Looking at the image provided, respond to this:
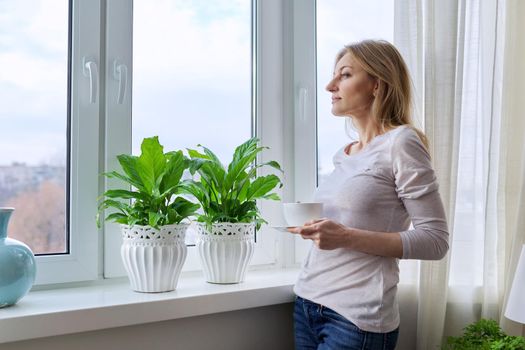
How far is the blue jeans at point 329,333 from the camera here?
4.97ft

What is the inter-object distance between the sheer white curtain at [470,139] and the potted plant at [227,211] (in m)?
0.60

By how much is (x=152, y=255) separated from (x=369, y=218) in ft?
1.99

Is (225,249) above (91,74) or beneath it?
beneath

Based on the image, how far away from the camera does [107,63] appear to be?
72.7 inches

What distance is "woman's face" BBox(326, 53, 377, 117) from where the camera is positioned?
66.2 inches

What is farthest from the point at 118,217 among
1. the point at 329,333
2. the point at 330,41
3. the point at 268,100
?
the point at 330,41

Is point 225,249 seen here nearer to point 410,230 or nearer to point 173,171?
point 173,171

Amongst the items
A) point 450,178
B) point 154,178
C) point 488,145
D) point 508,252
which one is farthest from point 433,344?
point 154,178

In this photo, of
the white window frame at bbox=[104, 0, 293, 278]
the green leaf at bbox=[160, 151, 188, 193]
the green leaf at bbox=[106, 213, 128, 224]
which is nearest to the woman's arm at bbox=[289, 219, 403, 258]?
the green leaf at bbox=[160, 151, 188, 193]

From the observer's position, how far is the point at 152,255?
64.8 inches

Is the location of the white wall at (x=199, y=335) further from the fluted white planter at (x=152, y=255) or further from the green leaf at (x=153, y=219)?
the green leaf at (x=153, y=219)

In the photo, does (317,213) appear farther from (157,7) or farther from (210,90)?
(157,7)

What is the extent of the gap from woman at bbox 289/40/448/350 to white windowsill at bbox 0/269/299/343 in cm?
16

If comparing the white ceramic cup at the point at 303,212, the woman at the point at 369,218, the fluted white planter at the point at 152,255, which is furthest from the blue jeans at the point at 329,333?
the fluted white planter at the point at 152,255
